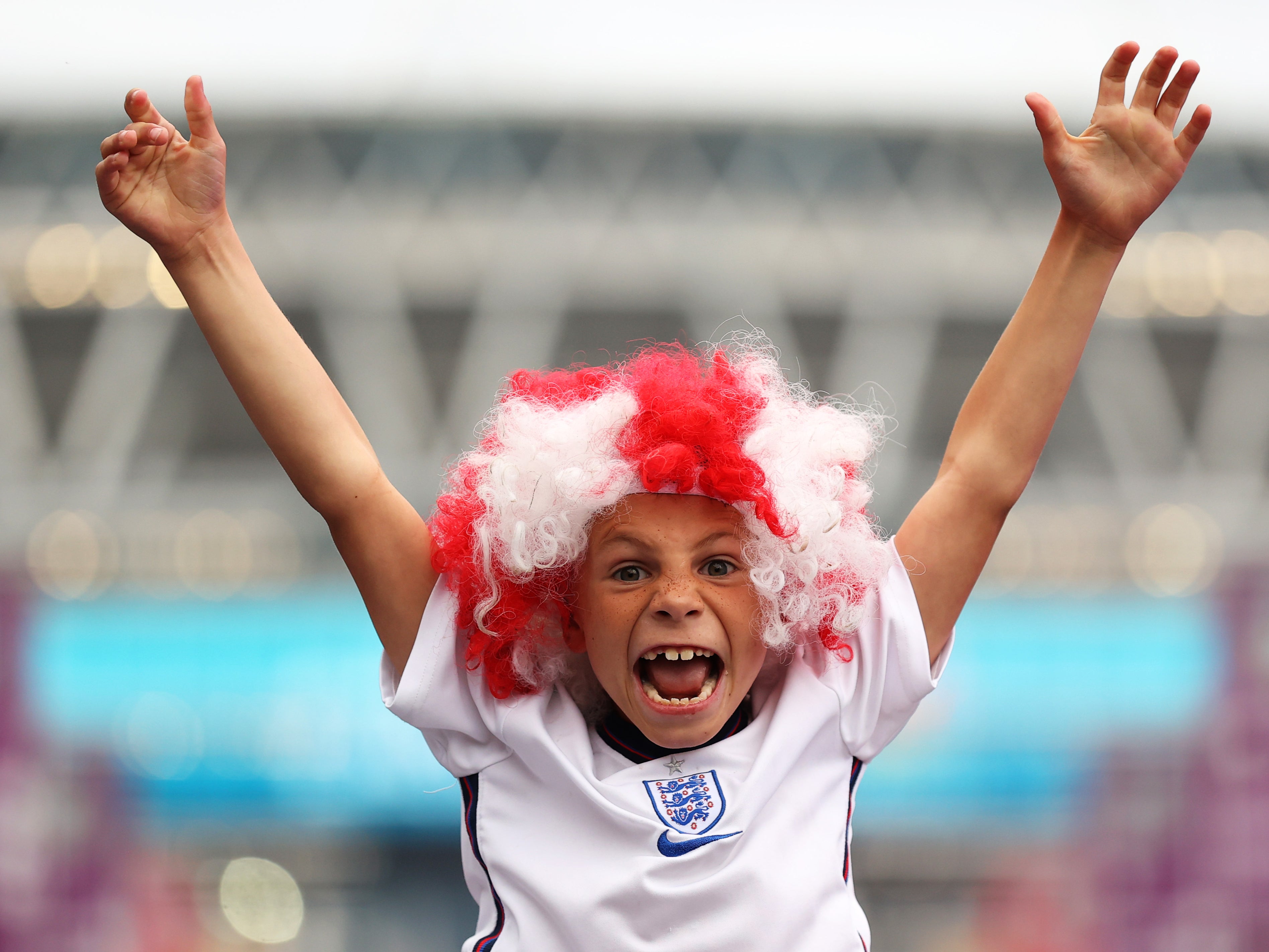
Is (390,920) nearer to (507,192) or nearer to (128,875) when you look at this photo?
(128,875)

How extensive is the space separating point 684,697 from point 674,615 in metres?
0.15

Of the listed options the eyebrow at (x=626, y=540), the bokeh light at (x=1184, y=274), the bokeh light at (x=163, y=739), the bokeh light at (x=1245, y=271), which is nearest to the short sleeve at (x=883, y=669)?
the eyebrow at (x=626, y=540)

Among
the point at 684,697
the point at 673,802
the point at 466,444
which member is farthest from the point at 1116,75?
the point at 466,444

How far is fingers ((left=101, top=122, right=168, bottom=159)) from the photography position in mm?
1683

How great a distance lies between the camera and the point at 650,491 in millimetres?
Answer: 1735

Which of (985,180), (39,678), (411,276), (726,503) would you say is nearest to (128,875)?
(39,678)

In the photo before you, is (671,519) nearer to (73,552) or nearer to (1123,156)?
(1123,156)

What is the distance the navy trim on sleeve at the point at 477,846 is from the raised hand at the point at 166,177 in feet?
3.32

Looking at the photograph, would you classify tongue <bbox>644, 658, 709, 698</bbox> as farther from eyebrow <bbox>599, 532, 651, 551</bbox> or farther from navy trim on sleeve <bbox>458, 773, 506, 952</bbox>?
navy trim on sleeve <bbox>458, 773, 506, 952</bbox>

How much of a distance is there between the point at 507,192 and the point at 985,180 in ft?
10.3

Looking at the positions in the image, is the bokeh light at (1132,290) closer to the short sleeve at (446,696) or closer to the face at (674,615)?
the face at (674,615)

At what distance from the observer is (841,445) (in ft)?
6.07

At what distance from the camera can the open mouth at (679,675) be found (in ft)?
5.60

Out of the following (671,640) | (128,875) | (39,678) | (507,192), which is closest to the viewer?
(671,640)
